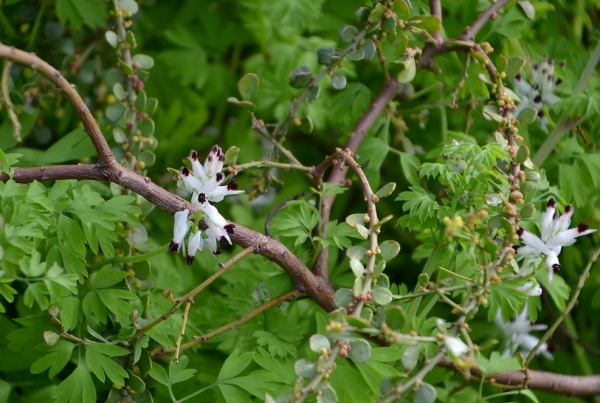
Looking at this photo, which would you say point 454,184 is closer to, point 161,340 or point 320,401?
point 320,401

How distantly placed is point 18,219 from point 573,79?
1.25 metres

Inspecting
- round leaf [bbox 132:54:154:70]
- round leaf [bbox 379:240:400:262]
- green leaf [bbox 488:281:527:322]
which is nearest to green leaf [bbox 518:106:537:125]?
green leaf [bbox 488:281:527:322]

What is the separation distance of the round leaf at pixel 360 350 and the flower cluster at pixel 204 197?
0.27 m

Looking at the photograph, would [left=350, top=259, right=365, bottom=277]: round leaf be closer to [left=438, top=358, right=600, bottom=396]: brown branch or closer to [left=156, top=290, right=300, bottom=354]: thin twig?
[left=156, top=290, right=300, bottom=354]: thin twig

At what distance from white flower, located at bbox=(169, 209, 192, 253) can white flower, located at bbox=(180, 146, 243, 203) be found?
0.04m

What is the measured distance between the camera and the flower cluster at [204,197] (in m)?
0.97

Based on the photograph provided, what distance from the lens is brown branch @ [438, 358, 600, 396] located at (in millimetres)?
1168

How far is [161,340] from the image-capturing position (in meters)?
1.10

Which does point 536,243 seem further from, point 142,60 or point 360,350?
point 142,60

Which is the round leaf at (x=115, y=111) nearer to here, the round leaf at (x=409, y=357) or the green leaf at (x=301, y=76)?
the green leaf at (x=301, y=76)

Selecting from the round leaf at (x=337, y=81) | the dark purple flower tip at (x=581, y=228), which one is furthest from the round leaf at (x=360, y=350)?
the round leaf at (x=337, y=81)

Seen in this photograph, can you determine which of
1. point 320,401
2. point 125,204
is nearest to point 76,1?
point 125,204

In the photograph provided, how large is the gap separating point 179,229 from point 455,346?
1.51ft

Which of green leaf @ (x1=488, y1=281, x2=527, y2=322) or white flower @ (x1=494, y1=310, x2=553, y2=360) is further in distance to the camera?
white flower @ (x1=494, y1=310, x2=553, y2=360)
